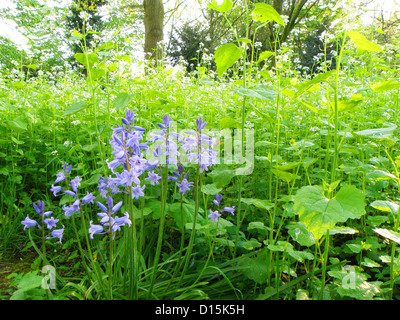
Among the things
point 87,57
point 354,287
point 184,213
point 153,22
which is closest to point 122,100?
point 87,57

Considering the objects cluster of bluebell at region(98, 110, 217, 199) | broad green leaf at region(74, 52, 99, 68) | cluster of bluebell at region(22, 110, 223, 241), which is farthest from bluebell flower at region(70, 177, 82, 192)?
broad green leaf at region(74, 52, 99, 68)

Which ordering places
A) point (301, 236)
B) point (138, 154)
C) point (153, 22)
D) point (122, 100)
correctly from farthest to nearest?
point (153, 22) < point (122, 100) < point (301, 236) < point (138, 154)

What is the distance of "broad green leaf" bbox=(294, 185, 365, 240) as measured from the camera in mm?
912

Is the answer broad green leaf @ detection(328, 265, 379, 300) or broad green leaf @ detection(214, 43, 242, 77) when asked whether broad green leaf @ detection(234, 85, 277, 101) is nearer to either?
broad green leaf @ detection(214, 43, 242, 77)

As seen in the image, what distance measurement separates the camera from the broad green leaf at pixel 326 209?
0.91 meters

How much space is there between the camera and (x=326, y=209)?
953 millimetres

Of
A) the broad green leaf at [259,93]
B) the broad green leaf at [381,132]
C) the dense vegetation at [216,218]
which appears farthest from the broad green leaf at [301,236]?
the broad green leaf at [259,93]

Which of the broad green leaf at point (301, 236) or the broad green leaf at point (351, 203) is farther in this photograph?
the broad green leaf at point (301, 236)

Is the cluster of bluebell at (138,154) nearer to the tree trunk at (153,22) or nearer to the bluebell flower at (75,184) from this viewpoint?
the bluebell flower at (75,184)

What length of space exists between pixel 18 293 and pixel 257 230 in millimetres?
1449

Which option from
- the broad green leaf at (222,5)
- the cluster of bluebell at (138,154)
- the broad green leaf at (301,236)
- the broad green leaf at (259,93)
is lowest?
the broad green leaf at (301,236)

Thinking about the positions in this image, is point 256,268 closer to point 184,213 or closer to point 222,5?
point 184,213

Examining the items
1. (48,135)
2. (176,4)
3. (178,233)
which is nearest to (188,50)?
(176,4)
